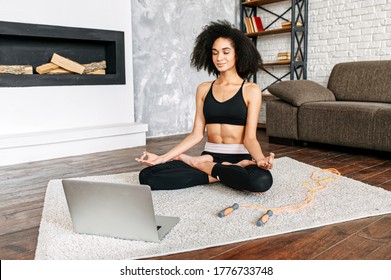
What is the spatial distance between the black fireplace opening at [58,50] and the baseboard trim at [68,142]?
1.45 ft

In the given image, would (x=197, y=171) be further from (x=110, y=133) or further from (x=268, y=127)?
(x=268, y=127)

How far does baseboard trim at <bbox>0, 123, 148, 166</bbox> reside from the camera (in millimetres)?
3010

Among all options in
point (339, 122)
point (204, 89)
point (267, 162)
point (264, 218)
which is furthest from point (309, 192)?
point (339, 122)

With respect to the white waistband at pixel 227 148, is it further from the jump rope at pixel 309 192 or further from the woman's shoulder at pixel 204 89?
the jump rope at pixel 309 192

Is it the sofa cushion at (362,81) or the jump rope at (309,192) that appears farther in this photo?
the sofa cushion at (362,81)

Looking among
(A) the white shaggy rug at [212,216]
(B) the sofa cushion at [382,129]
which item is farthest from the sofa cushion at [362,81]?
(A) the white shaggy rug at [212,216]

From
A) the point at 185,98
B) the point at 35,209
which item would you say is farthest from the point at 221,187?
the point at 185,98

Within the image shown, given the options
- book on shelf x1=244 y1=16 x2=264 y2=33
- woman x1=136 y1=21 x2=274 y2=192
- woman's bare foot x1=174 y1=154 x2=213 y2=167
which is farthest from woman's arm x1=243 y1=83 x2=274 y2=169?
book on shelf x1=244 y1=16 x2=264 y2=33

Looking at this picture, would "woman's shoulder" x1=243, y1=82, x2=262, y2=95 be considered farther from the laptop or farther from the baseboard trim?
the baseboard trim

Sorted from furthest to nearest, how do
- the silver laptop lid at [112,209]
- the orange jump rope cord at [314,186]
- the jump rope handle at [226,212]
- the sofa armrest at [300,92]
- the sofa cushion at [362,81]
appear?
the sofa armrest at [300,92], the sofa cushion at [362,81], the orange jump rope cord at [314,186], the jump rope handle at [226,212], the silver laptop lid at [112,209]

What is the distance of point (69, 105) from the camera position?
3461 millimetres

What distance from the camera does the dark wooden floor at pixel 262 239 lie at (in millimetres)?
1359
